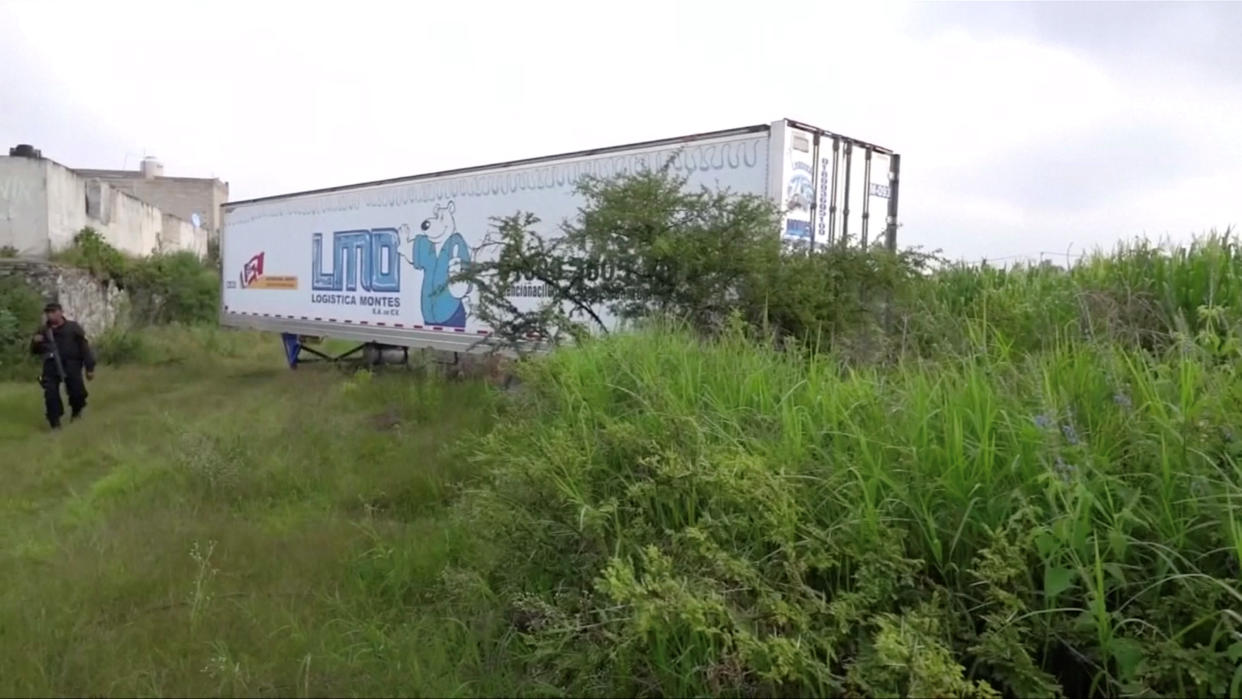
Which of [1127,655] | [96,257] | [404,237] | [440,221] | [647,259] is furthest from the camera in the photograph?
[96,257]

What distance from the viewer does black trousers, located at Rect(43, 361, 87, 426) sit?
10.5 meters

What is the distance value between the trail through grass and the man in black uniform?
723 mm

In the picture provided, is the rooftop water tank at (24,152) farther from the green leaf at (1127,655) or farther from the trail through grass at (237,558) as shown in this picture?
the green leaf at (1127,655)

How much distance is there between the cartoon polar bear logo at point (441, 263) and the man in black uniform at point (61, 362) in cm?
420

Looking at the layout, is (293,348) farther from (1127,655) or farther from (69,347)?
(1127,655)

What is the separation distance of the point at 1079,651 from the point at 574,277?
16.3ft

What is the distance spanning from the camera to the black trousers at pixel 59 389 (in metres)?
10.5

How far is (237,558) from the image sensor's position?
4.92 metres

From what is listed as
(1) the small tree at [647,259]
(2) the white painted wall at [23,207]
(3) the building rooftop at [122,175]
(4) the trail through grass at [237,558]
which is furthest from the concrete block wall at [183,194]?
(1) the small tree at [647,259]

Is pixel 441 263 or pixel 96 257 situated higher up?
pixel 96 257

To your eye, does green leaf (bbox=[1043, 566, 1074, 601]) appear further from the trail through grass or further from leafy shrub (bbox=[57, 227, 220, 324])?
leafy shrub (bbox=[57, 227, 220, 324])

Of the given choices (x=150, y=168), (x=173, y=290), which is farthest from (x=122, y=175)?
(x=173, y=290)

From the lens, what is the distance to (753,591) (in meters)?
2.82

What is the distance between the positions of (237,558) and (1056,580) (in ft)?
13.9
